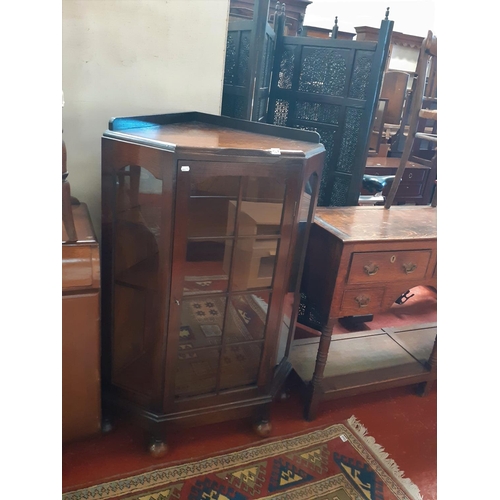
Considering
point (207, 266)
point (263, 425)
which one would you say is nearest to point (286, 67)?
point (207, 266)

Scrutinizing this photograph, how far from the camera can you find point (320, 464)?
1421 millimetres

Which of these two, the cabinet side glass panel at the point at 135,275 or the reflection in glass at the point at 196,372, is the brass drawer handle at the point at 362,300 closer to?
the reflection in glass at the point at 196,372

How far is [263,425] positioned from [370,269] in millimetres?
652

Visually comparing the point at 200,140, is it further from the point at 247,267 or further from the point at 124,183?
the point at 247,267

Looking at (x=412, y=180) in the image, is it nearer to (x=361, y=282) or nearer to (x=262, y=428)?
(x=361, y=282)

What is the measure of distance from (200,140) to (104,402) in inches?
35.7

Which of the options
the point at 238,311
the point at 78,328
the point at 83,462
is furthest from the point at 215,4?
the point at 83,462

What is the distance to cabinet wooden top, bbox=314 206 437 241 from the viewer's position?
4.70 feet

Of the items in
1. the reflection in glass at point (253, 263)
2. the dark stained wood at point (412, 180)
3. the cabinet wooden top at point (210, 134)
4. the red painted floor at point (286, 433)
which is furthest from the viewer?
the dark stained wood at point (412, 180)

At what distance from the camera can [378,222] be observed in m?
1.59

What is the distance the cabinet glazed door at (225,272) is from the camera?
111cm

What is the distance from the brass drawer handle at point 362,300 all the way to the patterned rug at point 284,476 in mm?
495

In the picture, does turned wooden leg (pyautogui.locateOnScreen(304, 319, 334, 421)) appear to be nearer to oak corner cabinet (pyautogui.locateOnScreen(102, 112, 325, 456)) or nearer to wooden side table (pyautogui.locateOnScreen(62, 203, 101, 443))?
oak corner cabinet (pyautogui.locateOnScreen(102, 112, 325, 456))

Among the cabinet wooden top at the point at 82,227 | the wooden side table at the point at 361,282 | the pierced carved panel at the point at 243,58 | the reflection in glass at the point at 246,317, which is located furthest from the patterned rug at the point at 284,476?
the pierced carved panel at the point at 243,58
